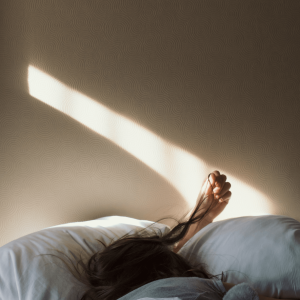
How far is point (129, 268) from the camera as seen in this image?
2.30 ft

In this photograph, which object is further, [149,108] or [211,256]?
[149,108]

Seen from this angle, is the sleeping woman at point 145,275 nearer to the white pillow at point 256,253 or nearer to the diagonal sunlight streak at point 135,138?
the white pillow at point 256,253

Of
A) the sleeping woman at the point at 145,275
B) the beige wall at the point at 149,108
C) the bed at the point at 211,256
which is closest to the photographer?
the sleeping woman at the point at 145,275

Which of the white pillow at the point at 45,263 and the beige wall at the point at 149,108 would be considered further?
the beige wall at the point at 149,108

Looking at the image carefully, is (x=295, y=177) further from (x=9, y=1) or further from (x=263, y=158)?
(x=9, y=1)

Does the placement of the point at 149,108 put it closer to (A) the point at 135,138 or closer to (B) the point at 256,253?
(A) the point at 135,138

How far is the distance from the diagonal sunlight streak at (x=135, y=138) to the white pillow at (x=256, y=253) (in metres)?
0.32

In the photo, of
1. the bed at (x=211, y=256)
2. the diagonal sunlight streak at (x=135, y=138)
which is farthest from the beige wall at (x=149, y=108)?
the bed at (x=211, y=256)

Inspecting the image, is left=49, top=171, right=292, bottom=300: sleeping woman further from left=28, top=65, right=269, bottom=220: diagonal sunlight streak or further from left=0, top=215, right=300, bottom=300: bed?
left=28, top=65, right=269, bottom=220: diagonal sunlight streak

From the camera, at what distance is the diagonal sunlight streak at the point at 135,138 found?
1091 millimetres

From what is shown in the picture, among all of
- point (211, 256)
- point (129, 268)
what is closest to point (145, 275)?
point (129, 268)

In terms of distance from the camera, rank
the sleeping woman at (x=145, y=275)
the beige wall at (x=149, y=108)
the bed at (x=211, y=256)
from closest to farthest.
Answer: the sleeping woman at (x=145, y=275) → the bed at (x=211, y=256) → the beige wall at (x=149, y=108)

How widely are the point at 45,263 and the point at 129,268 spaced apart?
0.69 ft

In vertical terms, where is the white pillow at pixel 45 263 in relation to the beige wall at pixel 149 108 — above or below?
below
